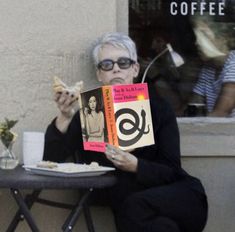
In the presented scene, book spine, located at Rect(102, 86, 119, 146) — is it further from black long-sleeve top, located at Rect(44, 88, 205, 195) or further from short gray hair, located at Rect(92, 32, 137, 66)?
short gray hair, located at Rect(92, 32, 137, 66)

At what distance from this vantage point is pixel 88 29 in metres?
4.63

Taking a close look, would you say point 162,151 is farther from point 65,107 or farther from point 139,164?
point 65,107

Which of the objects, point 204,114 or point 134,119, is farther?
point 204,114

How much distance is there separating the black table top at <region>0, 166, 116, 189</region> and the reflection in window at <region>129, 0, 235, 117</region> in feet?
3.74

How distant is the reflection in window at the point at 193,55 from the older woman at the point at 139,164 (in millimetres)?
530

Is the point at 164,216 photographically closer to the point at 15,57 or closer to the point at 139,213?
the point at 139,213

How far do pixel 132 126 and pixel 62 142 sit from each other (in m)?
0.45

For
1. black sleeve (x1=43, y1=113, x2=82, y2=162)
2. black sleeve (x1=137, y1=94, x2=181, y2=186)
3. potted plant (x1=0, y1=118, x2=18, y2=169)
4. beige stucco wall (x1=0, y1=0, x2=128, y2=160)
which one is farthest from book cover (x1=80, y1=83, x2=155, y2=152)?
beige stucco wall (x1=0, y1=0, x2=128, y2=160)

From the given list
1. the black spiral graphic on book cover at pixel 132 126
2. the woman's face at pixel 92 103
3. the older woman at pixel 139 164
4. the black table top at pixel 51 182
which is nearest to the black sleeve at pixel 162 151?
the older woman at pixel 139 164

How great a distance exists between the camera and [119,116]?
4.04 meters

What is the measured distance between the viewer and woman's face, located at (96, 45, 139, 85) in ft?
13.9

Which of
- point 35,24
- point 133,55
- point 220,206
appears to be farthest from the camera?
point 220,206

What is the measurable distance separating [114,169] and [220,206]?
1.07 m

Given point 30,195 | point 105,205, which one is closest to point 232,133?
point 105,205
